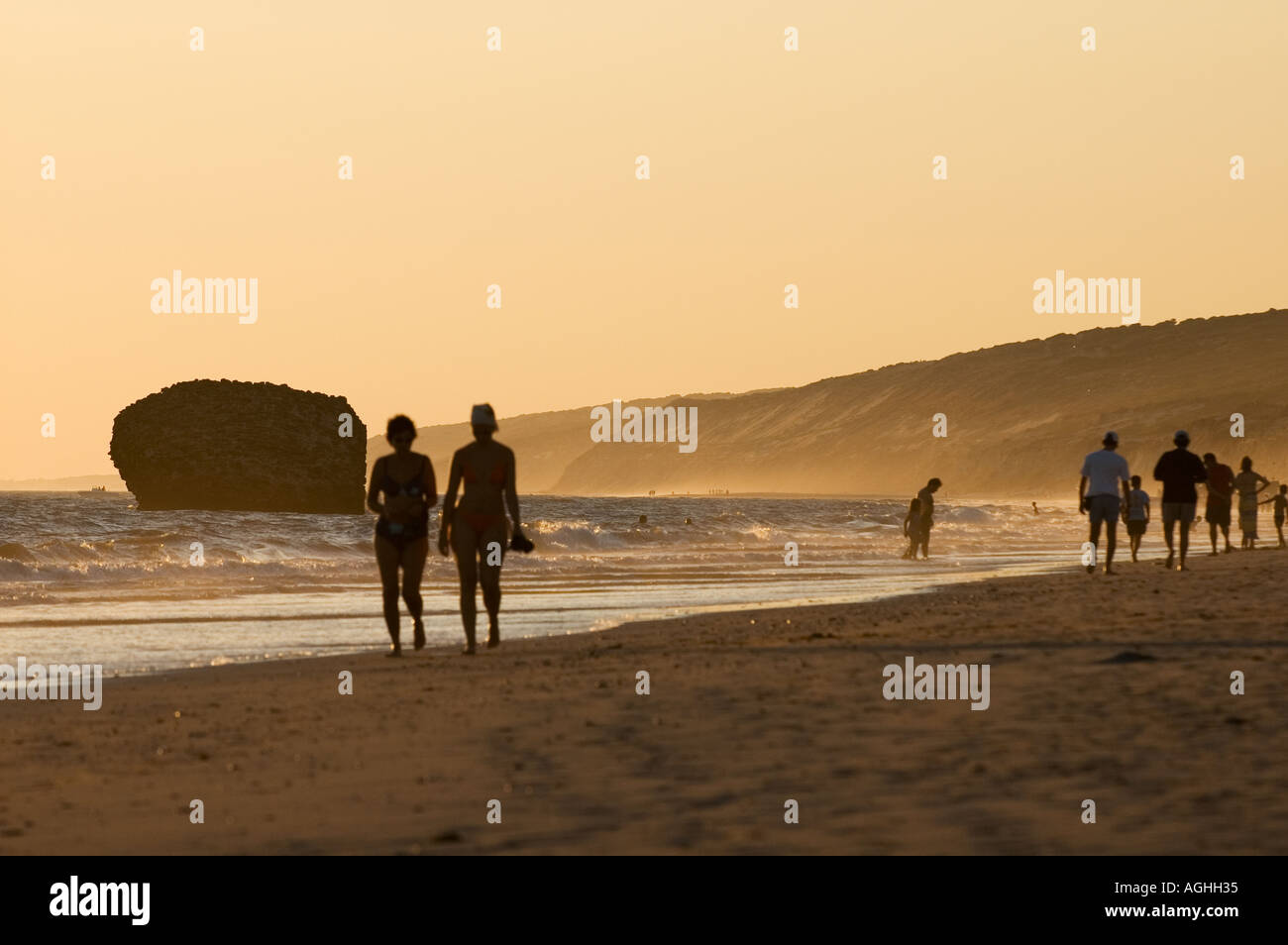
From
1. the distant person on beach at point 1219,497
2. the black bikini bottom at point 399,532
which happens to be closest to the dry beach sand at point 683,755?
the black bikini bottom at point 399,532

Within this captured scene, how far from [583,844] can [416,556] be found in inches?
293

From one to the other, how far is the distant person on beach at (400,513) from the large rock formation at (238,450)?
67396 mm

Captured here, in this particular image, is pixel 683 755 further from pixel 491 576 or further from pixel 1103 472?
pixel 1103 472

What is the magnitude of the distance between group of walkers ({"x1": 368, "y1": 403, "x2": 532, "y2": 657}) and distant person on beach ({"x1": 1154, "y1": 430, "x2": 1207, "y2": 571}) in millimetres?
11290

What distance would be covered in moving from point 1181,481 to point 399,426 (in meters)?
12.2

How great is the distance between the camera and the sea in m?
14.9

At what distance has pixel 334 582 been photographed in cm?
2469

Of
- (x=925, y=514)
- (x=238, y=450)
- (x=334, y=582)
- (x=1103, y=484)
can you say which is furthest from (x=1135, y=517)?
(x=238, y=450)

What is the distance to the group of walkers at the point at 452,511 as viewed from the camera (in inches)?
498

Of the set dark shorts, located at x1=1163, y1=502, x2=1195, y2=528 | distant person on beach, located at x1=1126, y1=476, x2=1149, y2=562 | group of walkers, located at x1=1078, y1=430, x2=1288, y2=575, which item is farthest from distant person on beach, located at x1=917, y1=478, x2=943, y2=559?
dark shorts, located at x1=1163, y1=502, x2=1195, y2=528

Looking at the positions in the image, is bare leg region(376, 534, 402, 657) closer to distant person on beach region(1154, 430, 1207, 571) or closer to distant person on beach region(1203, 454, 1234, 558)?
distant person on beach region(1154, 430, 1207, 571)

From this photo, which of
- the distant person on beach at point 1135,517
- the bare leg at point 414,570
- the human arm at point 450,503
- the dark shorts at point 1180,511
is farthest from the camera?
the distant person on beach at point 1135,517

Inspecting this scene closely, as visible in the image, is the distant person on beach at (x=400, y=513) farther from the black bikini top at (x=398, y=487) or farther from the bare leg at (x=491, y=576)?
the bare leg at (x=491, y=576)

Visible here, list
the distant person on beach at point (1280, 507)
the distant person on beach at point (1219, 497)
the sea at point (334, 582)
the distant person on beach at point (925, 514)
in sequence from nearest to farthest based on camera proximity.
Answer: the sea at point (334, 582)
the distant person on beach at point (1219, 497)
the distant person on beach at point (1280, 507)
the distant person on beach at point (925, 514)
